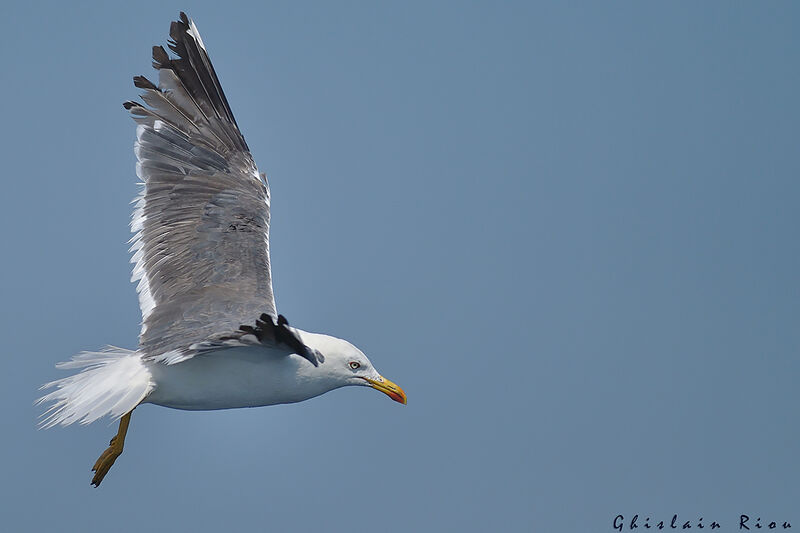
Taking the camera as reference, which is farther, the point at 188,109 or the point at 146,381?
the point at 188,109

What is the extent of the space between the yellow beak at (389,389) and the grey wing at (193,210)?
131 cm

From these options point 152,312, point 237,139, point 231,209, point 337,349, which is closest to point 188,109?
point 237,139

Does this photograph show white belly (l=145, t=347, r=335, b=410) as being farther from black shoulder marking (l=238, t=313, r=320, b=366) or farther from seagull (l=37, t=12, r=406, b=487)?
black shoulder marking (l=238, t=313, r=320, b=366)

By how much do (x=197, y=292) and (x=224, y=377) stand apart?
1.54 m

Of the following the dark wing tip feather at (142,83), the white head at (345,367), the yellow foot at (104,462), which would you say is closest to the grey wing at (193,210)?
the dark wing tip feather at (142,83)

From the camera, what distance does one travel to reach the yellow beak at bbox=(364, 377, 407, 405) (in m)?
10.8

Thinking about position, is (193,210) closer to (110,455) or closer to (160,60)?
(160,60)

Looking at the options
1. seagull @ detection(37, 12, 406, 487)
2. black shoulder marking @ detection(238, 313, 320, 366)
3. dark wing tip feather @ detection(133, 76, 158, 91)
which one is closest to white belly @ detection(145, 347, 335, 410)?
seagull @ detection(37, 12, 406, 487)

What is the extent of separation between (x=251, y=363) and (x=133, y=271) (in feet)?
8.55

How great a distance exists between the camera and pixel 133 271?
469 inches

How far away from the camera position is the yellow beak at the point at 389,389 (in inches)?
424

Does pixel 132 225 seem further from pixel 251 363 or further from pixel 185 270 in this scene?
pixel 251 363

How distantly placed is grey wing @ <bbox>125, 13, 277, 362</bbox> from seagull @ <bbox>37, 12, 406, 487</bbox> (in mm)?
14

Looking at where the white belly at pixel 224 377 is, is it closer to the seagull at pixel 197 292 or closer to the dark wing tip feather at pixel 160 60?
the seagull at pixel 197 292
